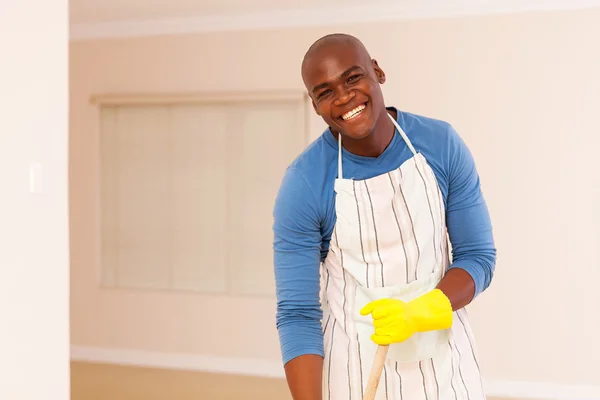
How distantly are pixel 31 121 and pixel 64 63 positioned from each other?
25cm

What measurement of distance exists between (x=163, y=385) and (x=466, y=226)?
3.63 m

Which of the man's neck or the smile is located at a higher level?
the smile

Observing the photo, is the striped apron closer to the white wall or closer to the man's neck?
the man's neck

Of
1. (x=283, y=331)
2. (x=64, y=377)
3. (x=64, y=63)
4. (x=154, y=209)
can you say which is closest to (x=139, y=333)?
(x=154, y=209)

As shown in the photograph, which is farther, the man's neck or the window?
the window

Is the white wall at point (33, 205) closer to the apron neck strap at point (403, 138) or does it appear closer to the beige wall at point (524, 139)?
the apron neck strap at point (403, 138)

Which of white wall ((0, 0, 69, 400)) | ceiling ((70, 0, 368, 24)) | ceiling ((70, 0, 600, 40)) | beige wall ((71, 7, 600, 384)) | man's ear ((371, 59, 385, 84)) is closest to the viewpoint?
man's ear ((371, 59, 385, 84))

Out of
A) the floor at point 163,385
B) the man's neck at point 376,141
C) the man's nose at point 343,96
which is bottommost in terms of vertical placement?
the floor at point 163,385

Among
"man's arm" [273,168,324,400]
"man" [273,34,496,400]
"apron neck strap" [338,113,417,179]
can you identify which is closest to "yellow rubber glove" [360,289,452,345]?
"man" [273,34,496,400]

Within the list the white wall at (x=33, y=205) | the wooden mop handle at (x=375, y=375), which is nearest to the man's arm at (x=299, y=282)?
the wooden mop handle at (x=375, y=375)

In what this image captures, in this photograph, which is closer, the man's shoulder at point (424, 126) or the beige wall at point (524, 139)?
the man's shoulder at point (424, 126)

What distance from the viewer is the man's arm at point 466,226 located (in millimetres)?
1316

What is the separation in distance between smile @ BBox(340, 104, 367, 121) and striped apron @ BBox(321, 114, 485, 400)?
0.12 metres

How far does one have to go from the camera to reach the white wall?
7.20 ft
